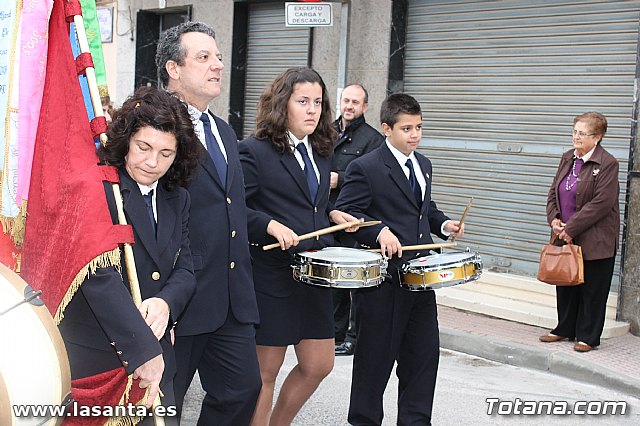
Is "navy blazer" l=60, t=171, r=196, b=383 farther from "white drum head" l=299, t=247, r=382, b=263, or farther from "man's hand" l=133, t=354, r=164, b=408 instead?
"white drum head" l=299, t=247, r=382, b=263

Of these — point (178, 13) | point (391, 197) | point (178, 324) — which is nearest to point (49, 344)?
point (178, 324)

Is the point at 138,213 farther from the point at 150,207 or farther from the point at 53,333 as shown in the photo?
the point at 53,333

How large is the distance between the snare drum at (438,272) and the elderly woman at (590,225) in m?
2.90

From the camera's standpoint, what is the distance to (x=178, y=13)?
14.4m

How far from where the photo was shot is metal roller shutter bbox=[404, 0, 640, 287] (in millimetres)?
8797

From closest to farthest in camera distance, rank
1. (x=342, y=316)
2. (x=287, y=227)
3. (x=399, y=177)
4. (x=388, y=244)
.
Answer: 1. (x=287, y=227)
2. (x=388, y=244)
3. (x=399, y=177)
4. (x=342, y=316)

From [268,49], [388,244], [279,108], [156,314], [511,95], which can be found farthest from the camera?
[268,49]

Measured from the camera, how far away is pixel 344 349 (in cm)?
775

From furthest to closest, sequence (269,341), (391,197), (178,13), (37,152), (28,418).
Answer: (178,13) < (391,197) < (269,341) < (37,152) < (28,418)

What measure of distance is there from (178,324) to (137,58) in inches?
445

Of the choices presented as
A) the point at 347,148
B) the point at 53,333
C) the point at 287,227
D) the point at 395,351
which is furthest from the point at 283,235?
the point at 347,148

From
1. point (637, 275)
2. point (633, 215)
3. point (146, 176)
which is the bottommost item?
point (637, 275)

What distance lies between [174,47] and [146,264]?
119 cm

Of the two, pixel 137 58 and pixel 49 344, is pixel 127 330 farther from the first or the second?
pixel 137 58
